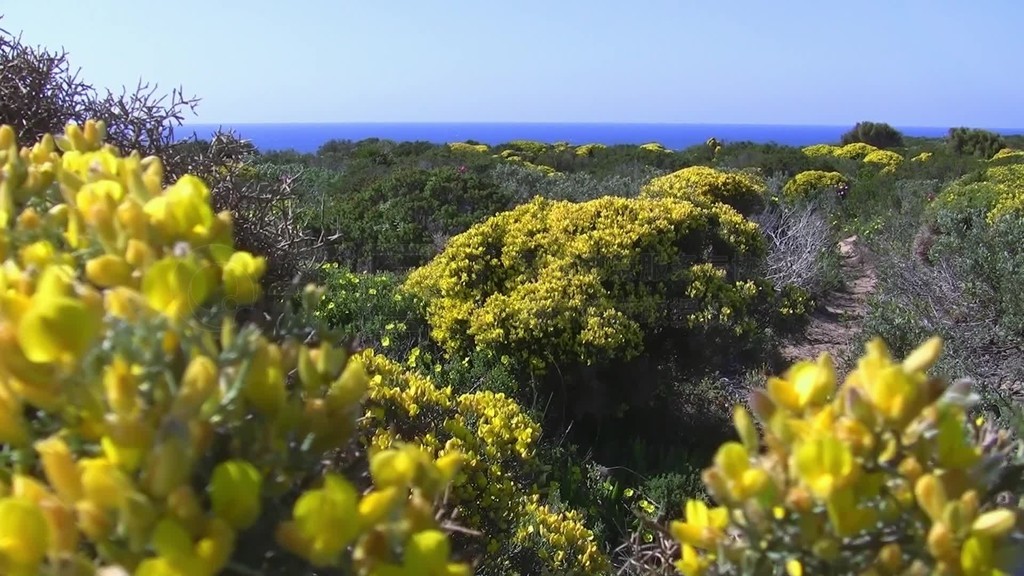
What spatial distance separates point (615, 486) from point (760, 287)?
7.42ft

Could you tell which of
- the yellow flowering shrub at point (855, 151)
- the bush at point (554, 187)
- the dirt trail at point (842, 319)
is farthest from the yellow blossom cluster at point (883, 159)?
the dirt trail at point (842, 319)

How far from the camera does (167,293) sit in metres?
0.74

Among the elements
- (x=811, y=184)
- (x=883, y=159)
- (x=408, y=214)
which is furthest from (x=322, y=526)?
(x=883, y=159)

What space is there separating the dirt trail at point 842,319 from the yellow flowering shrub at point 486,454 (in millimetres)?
3867

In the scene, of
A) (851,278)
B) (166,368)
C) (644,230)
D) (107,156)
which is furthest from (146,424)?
(851,278)

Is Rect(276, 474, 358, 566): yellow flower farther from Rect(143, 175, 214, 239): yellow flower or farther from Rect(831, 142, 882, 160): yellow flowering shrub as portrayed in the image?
Rect(831, 142, 882, 160): yellow flowering shrub

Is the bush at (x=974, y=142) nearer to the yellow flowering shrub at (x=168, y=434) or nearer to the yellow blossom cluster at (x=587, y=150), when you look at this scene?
the yellow blossom cluster at (x=587, y=150)

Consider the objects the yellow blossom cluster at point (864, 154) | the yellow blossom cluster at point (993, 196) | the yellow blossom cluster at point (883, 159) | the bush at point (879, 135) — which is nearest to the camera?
the yellow blossom cluster at point (993, 196)

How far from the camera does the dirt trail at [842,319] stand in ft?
23.7

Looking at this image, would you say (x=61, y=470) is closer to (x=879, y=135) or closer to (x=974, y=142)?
(x=974, y=142)

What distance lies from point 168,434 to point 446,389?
269 centimetres

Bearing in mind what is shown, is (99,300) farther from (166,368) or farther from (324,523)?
(324,523)

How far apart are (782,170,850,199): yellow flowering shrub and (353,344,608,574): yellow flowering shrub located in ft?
44.5

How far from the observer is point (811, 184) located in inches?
640
